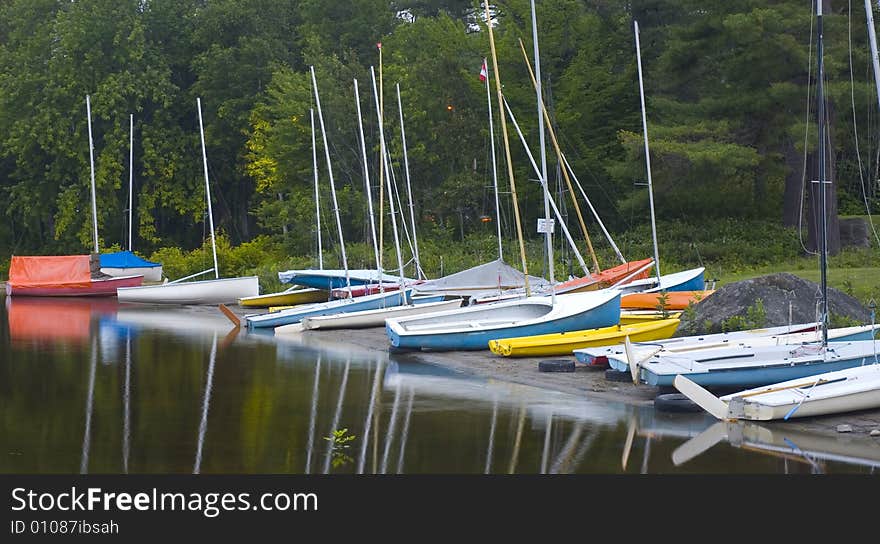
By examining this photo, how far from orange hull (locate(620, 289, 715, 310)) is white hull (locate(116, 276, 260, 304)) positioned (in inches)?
647

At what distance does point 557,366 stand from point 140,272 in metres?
37.5

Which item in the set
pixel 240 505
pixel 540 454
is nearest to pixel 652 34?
pixel 540 454

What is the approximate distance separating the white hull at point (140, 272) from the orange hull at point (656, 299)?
3034 cm

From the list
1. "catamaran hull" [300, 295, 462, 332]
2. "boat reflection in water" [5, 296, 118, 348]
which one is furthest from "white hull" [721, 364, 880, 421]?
"boat reflection in water" [5, 296, 118, 348]

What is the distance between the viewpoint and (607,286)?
115ft

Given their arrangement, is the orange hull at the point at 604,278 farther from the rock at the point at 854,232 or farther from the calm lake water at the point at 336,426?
the rock at the point at 854,232

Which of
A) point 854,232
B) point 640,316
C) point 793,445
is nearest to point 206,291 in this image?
point 640,316

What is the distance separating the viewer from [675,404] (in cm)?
1897

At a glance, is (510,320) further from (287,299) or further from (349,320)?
(287,299)

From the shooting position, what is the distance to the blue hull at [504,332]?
26281mm

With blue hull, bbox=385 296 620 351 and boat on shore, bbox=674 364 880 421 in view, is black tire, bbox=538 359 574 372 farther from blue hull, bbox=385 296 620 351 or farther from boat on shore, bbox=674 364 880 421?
boat on shore, bbox=674 364 880 421

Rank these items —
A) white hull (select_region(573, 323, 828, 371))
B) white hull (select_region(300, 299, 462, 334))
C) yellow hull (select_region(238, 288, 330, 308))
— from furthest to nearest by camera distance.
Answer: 1. yellow hull (select_region(238, 288, 330, 308))
2. white hull (select_region(300, 299, 462, 334))
3. white hull (select_region(573, 323, 828, 371))

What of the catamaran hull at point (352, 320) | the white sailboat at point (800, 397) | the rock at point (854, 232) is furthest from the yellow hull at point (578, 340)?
the rock at point (854, 232)

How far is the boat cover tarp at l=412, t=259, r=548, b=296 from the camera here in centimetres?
3703
